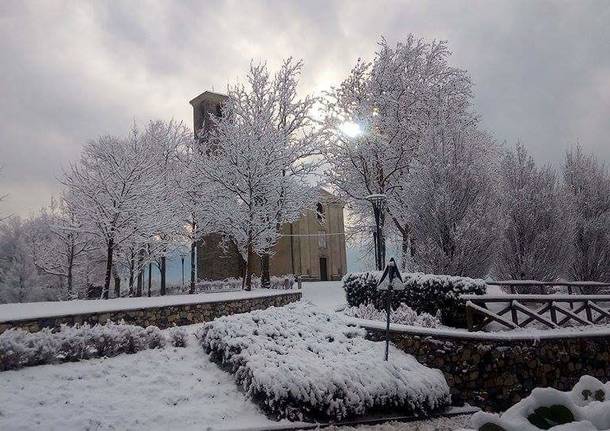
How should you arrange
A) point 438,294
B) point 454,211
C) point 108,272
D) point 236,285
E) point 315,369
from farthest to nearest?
point 236,285, point 108,272, point 454,211, point 438,294, point 315,369

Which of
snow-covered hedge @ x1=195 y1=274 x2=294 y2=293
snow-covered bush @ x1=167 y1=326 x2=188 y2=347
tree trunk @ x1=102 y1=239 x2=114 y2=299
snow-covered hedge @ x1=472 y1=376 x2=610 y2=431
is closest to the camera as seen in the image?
snow-covered hedge @ x1=472 y1=376 x2=610 y2=431

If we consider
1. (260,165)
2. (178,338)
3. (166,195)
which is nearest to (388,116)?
(260,165)

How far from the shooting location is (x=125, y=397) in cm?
859

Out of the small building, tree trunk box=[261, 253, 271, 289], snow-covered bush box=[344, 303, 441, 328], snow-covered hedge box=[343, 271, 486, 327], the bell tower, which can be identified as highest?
the bell tower

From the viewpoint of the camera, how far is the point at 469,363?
1108 cm

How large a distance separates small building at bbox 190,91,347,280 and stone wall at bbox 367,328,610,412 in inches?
1068

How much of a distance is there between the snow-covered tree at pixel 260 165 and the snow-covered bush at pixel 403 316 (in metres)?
10.1

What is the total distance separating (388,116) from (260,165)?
7557mm

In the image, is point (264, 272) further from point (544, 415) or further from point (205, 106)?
point (544, 415)

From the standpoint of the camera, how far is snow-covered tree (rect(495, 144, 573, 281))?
20250 mm

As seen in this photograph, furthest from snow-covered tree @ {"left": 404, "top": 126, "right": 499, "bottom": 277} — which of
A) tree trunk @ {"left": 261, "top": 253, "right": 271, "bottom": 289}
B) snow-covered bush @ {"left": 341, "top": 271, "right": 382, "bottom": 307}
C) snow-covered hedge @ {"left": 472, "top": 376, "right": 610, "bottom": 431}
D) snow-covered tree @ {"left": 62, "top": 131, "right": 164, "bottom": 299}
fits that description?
snow-covered hedge @ {"left": 472, "top": 376, "right": 610, "bottom": 431}

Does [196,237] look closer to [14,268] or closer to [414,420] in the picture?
[14,268]

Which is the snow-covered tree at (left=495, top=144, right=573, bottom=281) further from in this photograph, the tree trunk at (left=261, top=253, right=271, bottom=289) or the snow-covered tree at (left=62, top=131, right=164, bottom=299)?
the snow-covered tree at (left=62, top=131, right=164, bottom=299)

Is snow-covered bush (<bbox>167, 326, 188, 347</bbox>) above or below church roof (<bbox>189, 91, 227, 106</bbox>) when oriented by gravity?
below
